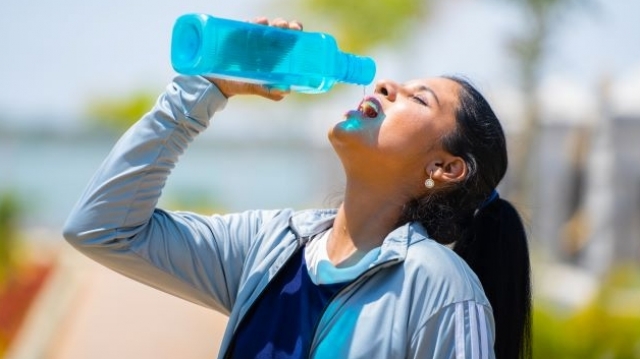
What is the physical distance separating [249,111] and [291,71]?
30315 mm

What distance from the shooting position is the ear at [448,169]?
8.23ft

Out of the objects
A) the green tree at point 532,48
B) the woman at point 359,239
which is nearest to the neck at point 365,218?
the woman at point 359,239

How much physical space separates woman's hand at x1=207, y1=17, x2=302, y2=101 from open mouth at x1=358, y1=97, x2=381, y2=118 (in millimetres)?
175

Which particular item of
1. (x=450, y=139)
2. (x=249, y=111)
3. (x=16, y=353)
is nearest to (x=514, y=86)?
(x=16, y=353)

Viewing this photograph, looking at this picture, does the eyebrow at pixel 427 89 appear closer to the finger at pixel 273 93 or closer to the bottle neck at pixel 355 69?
the bottle neck at pixel 355 69

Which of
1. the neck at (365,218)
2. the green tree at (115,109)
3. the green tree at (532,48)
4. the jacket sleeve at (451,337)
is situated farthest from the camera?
the green tree at (115,109)

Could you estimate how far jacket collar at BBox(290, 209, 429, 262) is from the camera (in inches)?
90.7

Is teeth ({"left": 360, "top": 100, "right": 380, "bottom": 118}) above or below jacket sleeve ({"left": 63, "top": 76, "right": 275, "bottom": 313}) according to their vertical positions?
above

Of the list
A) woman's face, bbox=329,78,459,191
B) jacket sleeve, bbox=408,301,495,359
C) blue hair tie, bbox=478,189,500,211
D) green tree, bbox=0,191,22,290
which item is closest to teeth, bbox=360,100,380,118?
woman's face, bbox=329,78,459,191

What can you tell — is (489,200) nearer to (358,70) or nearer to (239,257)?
(358,70)

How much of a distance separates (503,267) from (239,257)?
0.62 m

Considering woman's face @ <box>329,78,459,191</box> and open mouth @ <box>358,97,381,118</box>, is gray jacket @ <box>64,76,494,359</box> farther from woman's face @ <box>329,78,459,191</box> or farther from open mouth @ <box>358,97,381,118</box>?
open mouth @ <box>358,97,381,118</box>

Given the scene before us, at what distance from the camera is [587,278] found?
1445 centimetres

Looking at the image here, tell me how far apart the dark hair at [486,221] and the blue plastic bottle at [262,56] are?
0.26 meters
